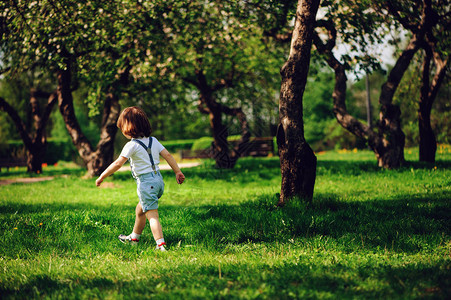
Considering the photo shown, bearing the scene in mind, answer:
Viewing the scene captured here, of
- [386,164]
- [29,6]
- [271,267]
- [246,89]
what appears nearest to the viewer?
[271,267]

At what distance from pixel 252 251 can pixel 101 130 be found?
403 inches

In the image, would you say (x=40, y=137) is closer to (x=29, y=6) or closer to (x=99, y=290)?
(x=29, y=6)

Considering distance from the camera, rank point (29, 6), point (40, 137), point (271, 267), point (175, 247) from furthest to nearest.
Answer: point (40, 137), point (29, 6), point (175, 247), point (271, 267)

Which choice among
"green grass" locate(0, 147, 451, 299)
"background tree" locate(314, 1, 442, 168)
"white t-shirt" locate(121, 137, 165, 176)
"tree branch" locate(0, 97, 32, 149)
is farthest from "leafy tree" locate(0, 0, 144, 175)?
"background tree" locate(314, 1, 442, 168)

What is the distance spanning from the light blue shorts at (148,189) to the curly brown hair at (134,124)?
1.63 feet

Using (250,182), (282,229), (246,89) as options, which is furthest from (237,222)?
(246,89)

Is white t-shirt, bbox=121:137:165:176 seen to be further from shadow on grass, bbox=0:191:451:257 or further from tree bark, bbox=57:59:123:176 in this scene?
tree bark, bbox=57:59:123:176

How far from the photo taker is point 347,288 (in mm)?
2711

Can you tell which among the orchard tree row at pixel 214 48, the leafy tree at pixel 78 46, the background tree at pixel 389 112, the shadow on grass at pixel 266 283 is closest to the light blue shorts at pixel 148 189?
the shadow on grass at pixel 266 283

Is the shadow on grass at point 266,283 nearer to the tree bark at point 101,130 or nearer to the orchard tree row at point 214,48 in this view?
the orchard tree row at point 214,48

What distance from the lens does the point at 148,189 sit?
4.14 metres

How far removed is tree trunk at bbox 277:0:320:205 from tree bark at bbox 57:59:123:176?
824 centimetres

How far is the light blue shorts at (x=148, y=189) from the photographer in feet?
13.6

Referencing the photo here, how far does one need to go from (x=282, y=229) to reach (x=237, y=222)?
689 mm
